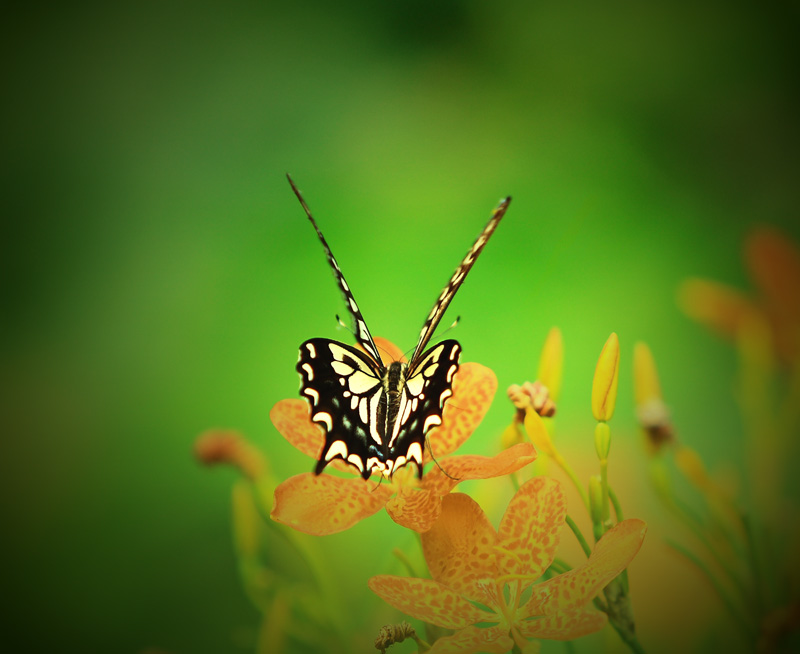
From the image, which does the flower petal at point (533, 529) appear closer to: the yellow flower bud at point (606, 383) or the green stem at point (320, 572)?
the yellow flower bud at point (606, 383)

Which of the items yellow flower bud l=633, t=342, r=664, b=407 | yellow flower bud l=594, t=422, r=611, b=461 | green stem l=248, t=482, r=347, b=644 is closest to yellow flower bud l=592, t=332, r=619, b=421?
yellow flower bud l=594, t=422, r=611, b=461

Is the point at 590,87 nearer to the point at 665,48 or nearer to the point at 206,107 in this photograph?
the point at 665,48

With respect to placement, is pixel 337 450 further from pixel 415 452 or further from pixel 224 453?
pixel 224 453

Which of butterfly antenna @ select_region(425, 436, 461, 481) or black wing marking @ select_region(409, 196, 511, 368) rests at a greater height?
black wing marking @ select_region(409, 196, 511, 368)

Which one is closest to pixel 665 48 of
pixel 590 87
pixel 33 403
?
pixel 590 87

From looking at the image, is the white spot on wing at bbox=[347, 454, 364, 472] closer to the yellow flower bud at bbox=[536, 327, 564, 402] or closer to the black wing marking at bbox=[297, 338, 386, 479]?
the black wing marking at bbox=[297, 338, 386, 479]
